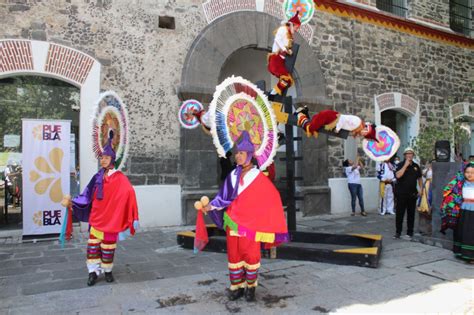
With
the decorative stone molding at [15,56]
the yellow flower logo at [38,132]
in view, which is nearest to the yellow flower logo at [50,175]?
the yellow flower logo at [38,132]

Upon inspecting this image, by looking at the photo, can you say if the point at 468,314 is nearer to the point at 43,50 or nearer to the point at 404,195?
the point at 404,195

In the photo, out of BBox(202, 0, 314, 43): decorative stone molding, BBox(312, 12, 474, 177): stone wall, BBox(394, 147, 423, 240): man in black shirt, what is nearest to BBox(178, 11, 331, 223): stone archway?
BBox(202, 0, 314, 43): decorative stone molding

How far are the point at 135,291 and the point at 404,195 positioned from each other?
4708mm

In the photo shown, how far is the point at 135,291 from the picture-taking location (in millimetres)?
3904

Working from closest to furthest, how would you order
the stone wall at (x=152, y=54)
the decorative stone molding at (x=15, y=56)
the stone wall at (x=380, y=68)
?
the decorative stone molding at (x=15, y=56), the stone wall at (x=152, y=54), the stone wall at (x=380, y=68)

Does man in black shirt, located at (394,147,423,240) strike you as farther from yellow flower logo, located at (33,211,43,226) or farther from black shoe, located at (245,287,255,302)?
yellow flower logo, located at (33,211,43,226)

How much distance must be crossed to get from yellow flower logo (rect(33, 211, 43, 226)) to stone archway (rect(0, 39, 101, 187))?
35.7 inches

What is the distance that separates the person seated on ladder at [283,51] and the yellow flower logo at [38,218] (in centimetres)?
434

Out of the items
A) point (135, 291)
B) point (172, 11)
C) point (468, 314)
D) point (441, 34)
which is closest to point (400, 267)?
point (468, 314)

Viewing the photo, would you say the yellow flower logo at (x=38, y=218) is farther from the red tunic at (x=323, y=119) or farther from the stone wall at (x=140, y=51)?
the red tunic at (x=323, y=119)

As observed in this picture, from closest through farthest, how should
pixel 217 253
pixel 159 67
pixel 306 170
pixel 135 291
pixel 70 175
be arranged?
pixel 135 291 → pixel 217 253 → pixel 70 175 → pixel 159 67 → pixel 306 170

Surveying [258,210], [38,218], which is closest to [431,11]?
[258,210]

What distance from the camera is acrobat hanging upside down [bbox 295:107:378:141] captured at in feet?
14.9

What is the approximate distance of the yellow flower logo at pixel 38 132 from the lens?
6279 mm
